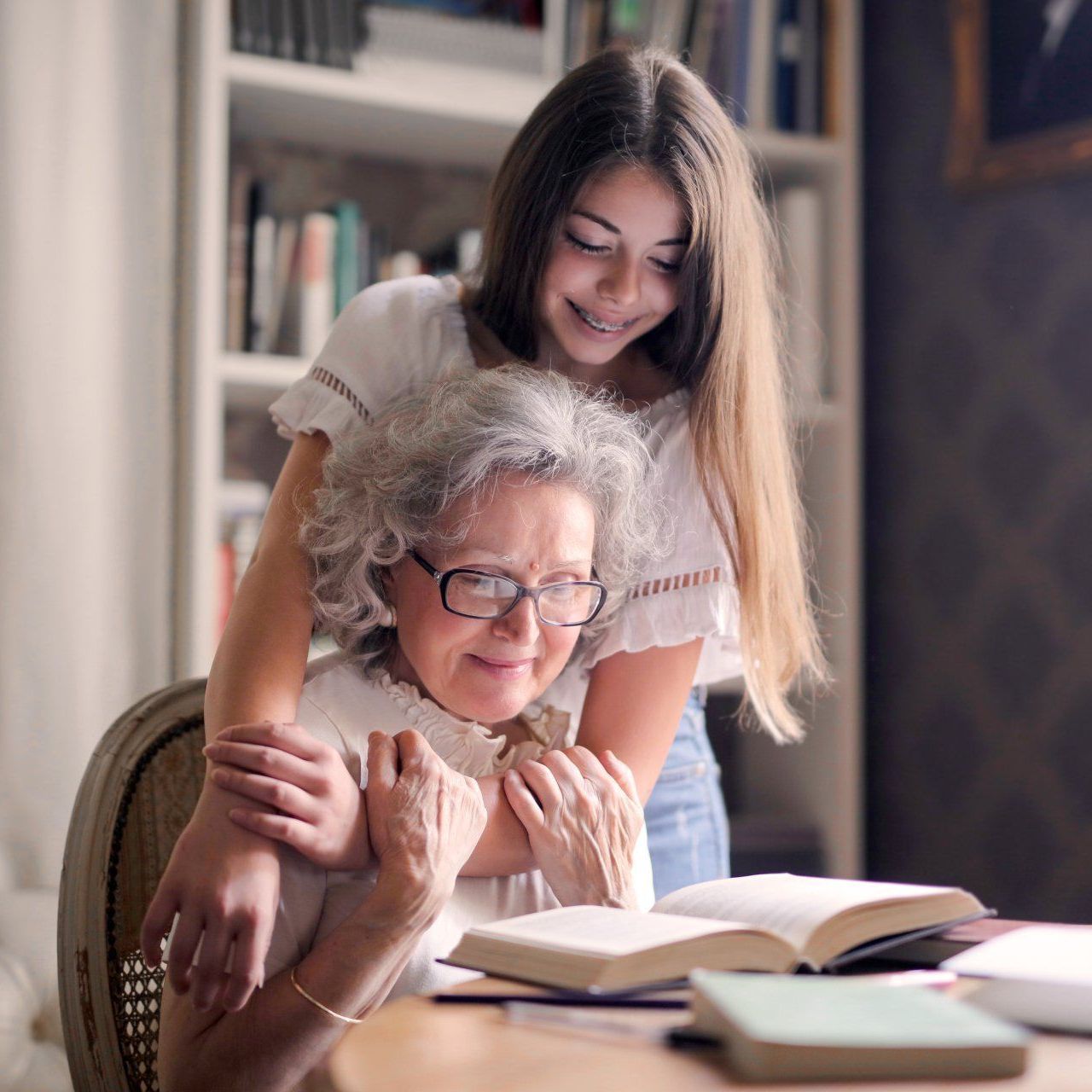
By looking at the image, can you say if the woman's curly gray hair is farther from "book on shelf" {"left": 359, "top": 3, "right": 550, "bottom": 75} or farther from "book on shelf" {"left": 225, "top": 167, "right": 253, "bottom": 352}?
"book on shelf" {"left": 359, "top": 3, "right": 550, "bottom": 75}

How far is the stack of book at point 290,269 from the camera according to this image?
97.0 inches

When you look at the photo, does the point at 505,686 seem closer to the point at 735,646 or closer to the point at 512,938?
the point at 512,938

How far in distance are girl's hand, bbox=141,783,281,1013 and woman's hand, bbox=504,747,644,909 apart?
242mm

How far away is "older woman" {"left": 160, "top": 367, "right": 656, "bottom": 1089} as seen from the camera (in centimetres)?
103

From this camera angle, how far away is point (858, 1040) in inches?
27.0

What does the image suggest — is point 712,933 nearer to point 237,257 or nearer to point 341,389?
point 341,389

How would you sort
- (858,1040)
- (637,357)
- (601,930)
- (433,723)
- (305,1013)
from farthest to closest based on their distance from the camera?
(637,357), (433,723), (305,1013), (601,930), (858,1040)

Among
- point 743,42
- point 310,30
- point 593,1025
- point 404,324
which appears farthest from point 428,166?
point 593,1025

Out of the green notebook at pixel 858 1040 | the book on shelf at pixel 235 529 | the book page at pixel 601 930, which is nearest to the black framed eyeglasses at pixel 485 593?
the book page at pixel 601 930

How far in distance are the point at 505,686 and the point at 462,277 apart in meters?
0.58

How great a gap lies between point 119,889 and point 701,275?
2.82ft

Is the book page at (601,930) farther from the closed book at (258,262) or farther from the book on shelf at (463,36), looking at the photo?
the book on shelf at (463,36)

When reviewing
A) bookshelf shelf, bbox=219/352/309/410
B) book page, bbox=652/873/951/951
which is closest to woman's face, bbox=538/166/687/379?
book page, bbox=652/873/951/951

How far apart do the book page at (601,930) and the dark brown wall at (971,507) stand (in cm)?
177
